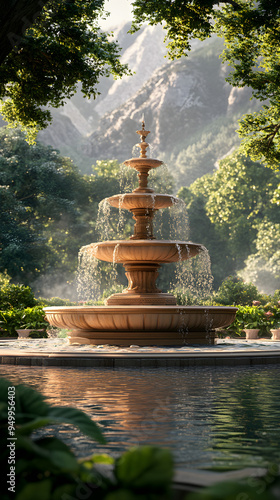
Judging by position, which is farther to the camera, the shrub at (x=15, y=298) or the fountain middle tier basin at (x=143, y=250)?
the shrub at (x=15, y=298)

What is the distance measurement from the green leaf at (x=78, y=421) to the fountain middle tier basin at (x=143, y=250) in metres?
14.7

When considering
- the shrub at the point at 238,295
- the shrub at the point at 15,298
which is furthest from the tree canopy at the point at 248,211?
the shrub at the point at 15,298

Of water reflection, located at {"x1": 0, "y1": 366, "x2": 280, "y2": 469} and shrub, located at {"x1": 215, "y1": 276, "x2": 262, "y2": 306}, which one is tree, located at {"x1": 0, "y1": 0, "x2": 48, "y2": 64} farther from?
shrub, located at {"x1": 215, "y1": 276, "x2": 262, "y2": 306}

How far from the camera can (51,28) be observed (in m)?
16.0

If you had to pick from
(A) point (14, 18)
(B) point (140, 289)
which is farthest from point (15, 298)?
(A) point (14, 18)

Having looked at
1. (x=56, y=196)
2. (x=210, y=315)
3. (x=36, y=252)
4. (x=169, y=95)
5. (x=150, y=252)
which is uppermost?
(x=169, y=95)

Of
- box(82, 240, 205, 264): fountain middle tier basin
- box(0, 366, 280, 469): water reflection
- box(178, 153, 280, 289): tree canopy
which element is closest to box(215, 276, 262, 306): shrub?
box(82, 240, 205, 264): fountain middle tier basin

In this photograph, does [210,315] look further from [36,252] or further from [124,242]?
[36,252]

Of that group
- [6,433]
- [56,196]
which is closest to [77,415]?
[6,433]

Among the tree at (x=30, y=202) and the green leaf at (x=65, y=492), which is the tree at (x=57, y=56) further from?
the tree at (x=30, y=202)

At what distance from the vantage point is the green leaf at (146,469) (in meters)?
1.79

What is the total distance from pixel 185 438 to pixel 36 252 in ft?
125

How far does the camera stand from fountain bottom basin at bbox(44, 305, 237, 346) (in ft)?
49.4

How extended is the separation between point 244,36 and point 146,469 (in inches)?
722
